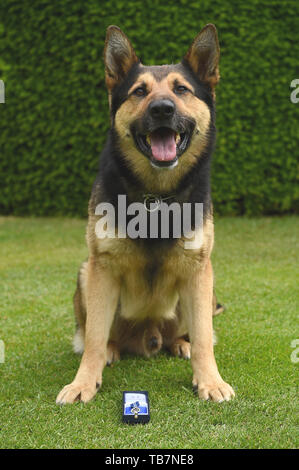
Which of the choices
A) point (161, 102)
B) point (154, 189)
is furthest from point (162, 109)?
point (154, 189)

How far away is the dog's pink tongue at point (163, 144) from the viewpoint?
9.78 ft

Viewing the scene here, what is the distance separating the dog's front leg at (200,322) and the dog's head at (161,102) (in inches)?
25.9

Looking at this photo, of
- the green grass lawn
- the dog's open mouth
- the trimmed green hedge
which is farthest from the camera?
the trimmed green hedge

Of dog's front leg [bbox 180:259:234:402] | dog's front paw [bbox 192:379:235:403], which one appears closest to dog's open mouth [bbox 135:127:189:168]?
dog's front leg [bbox 180:259:234:402]

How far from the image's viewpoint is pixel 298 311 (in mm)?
4551

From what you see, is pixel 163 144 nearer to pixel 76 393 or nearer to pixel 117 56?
pixel 117 56

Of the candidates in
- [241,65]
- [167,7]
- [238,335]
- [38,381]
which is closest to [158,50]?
[167,7]

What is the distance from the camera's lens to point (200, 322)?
317 cm

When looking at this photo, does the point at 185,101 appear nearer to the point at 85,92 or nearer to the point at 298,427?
the point at 298,427

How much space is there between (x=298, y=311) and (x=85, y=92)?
5.40 m

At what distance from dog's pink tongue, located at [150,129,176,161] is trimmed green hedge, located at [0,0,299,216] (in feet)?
18.5

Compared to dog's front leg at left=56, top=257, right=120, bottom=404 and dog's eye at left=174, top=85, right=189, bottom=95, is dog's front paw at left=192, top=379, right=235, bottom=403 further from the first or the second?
dog's eye at left=174, top=85, right=189, bottom=95

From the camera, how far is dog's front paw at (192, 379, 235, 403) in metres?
2.91

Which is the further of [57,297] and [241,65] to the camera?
[241,65]
